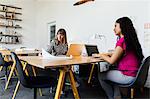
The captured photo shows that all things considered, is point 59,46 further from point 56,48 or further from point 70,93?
point 70,93

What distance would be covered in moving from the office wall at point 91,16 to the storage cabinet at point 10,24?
3.30 ft

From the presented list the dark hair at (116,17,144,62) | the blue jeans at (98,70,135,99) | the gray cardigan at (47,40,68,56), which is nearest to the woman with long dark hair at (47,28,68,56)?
the gray cardigan at (47,40,68,56)

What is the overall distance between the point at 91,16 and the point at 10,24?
3.68 m

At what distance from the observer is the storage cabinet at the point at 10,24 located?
6.79m

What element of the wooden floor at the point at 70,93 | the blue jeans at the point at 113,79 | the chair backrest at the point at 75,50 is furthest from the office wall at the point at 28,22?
the blue jeans at the point at 113,79

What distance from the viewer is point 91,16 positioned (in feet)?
15.8

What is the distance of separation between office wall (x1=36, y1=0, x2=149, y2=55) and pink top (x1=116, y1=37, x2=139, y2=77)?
1777 mm

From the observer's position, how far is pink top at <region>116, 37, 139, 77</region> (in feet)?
6.25

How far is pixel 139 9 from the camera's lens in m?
3.60

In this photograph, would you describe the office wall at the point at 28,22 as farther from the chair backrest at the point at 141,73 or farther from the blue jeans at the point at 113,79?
the chair backrest at the point at 141,73

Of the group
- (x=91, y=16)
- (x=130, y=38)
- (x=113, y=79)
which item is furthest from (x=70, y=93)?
(x=91, y=16)

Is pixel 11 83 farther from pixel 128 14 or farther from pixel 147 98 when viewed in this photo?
pixel 128 14

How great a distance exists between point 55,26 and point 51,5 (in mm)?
818

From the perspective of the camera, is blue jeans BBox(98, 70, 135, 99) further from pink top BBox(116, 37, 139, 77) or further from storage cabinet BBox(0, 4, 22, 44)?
storage cabinet BBox(0, 4, 22, 44)
